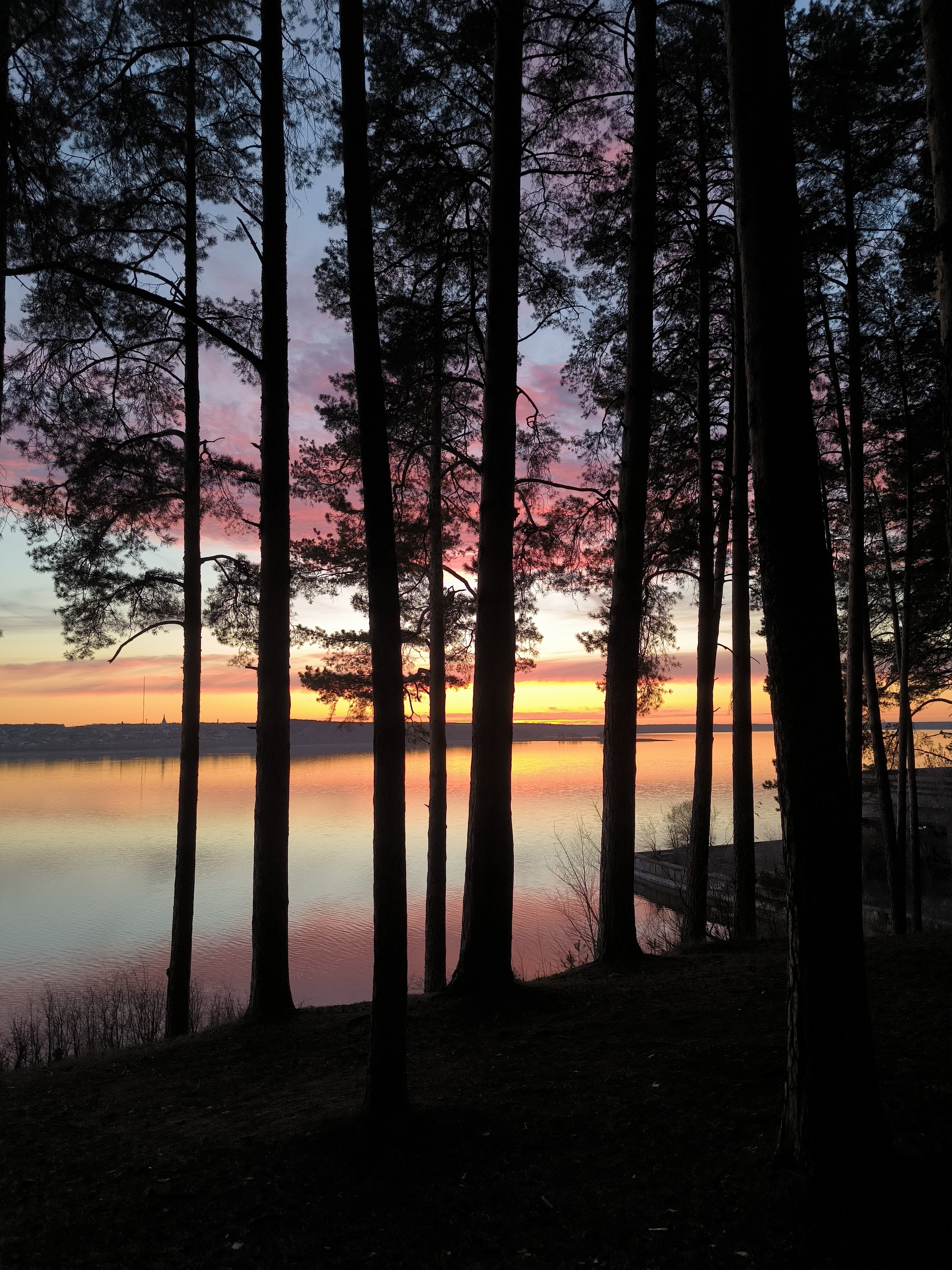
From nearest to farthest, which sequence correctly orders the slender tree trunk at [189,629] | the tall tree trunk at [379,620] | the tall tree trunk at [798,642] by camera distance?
the tall tree trunk at [798,642]
the tall tree trunk at [379,620]
the slender tree trunk at [189,629]

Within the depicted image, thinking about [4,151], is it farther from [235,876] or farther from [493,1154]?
[235,876]

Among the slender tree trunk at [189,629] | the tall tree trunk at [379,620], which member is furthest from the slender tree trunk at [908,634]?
the slender tree trunk at [189,629]

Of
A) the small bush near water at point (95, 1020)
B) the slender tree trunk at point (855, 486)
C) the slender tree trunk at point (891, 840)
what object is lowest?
the small bush near water at point (95, 1020)

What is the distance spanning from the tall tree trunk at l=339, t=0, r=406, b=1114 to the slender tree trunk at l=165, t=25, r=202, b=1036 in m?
4.97

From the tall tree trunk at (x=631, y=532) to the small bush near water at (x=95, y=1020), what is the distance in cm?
397

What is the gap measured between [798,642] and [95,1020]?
35.2ft

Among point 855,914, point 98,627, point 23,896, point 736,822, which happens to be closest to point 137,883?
point 23,896

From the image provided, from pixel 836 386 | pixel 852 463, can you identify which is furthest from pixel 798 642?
pixel 836 386

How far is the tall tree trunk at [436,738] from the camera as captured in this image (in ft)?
33.0

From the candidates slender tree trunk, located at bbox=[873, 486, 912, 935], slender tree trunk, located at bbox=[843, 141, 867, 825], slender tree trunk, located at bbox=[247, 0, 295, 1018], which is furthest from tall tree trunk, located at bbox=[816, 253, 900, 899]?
slender tree trunk, located at bbox=[247, 0, 295, 1018]

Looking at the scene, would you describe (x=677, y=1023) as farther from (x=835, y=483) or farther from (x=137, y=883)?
(x=137, y=883)

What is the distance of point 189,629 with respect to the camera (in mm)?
8859

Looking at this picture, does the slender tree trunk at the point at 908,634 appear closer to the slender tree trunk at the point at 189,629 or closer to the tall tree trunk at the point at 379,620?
the tall tree trunk at the point at 379,620

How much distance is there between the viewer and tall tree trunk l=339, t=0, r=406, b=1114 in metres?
3.68
